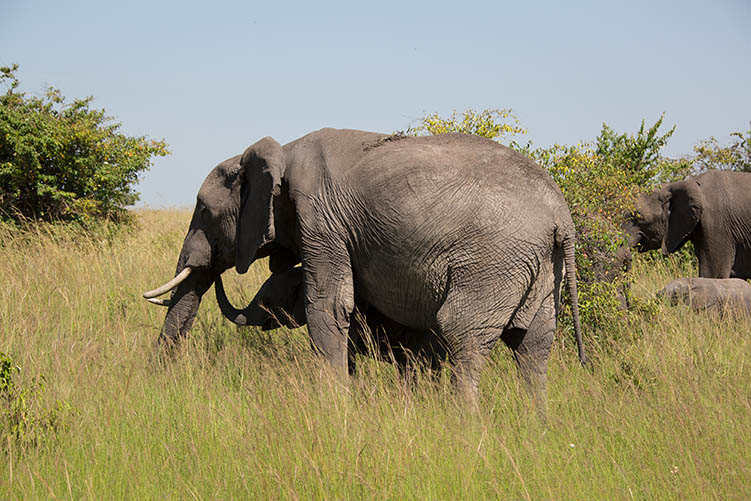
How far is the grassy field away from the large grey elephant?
45 cm

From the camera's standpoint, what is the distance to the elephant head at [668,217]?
436 inches

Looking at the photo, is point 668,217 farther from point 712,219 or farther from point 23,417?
point 23,417

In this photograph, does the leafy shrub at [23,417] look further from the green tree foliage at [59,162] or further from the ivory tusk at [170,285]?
the green tree foliage at [59,162]

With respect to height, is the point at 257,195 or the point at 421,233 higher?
the point at 257,195

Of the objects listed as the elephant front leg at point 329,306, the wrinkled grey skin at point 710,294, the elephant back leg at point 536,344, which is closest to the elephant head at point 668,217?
the wrinkled grey skin at point 710,294

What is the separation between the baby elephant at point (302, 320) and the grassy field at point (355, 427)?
26cm

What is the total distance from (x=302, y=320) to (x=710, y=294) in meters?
5.22

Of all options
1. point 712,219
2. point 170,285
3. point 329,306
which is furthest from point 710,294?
point 170,285

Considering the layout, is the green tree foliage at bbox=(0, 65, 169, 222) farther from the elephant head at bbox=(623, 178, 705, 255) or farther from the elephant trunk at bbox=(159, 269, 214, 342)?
the elephant head at bbox=(623, 178, 705, 255)

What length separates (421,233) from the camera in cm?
516

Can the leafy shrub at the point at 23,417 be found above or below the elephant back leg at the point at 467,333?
below

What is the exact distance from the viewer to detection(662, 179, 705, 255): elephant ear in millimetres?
11039

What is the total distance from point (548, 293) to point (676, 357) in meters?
1.67

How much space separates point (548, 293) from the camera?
5395mm
